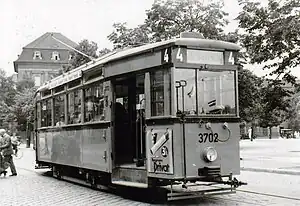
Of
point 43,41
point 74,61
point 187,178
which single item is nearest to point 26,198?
point 187,178

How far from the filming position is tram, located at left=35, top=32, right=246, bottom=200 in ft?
31.3

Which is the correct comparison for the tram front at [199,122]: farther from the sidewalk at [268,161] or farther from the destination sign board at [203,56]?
the sidewalk at [268,161]

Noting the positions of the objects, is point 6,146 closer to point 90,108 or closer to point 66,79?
point 66,79

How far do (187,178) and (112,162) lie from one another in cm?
242

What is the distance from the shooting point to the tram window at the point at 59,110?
15.1 metres

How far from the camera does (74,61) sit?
44.3m

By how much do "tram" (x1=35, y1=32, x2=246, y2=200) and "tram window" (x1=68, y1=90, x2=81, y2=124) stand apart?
1.20 metres

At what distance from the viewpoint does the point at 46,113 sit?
17.2 metres

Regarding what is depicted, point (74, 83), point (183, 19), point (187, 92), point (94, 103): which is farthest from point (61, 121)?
point (183, 19)

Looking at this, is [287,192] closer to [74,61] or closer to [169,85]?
[169,85]

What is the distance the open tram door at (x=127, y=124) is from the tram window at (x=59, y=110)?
354 cm

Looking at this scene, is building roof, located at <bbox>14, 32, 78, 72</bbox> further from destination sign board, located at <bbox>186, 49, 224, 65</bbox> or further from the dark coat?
destination sign board, located at <bbox>186, 49, 224, 65</bbox>

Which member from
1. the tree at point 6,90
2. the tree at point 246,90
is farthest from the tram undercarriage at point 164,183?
the tree at point 6,90

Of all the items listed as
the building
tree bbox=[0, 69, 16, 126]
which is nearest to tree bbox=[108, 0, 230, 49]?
tree bbox=[0, 69, 16, 126]
